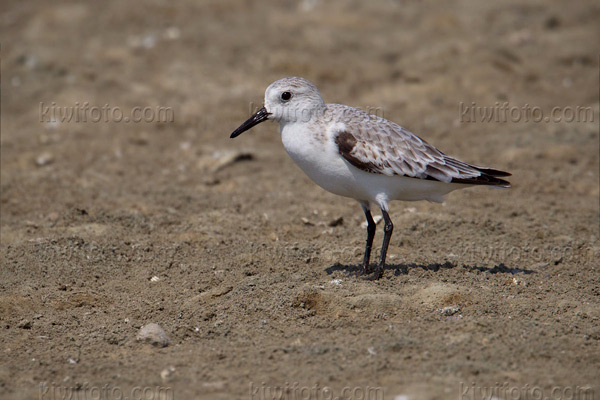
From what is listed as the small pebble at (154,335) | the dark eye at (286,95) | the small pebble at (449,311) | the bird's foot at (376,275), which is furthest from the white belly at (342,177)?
the small pebble at (154,335)

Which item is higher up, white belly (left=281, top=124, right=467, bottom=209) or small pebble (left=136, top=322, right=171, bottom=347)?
white belly (left=281, top=124, right=467, bottom=209)

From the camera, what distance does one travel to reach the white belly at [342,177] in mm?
6492

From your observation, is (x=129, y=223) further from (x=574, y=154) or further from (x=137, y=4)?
(x=137, y=4)

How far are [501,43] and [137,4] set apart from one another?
24.6 feet

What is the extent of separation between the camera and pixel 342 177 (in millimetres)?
6539

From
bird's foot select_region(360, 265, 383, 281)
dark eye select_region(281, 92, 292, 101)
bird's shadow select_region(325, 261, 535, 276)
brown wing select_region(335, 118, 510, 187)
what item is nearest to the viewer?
brown wing select_region(335, 118, 510, 187)

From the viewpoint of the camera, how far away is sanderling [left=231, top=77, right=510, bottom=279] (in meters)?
6.50

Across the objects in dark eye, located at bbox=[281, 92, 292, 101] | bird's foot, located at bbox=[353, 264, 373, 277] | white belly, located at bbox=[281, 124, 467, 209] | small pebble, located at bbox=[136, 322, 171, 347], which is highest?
dark eye, located at bbox=[281, 92, 292, 101]

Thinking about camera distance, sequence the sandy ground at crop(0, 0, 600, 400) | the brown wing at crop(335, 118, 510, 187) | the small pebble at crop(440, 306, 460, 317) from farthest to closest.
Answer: the brown wing at crop(335, 118, 510, 187) → the small pebble at crop(440, 306, 460, 317) → the sandy ground at crop(0, 0, 600, 400)

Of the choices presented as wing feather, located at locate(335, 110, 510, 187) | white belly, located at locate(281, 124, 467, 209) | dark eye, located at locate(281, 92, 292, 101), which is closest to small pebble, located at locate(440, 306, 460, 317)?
white belly, located at locate(281, 124, 467, 209)

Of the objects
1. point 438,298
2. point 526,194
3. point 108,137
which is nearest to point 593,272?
point 438,298

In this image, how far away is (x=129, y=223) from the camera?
8.30 meters

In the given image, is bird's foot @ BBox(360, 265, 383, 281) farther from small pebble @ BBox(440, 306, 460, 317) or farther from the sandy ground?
small pebble @ BBox(440, 306, 460, 317)

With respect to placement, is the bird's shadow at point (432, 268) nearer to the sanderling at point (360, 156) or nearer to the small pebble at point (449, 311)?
the sanderling at point (360, 156)
